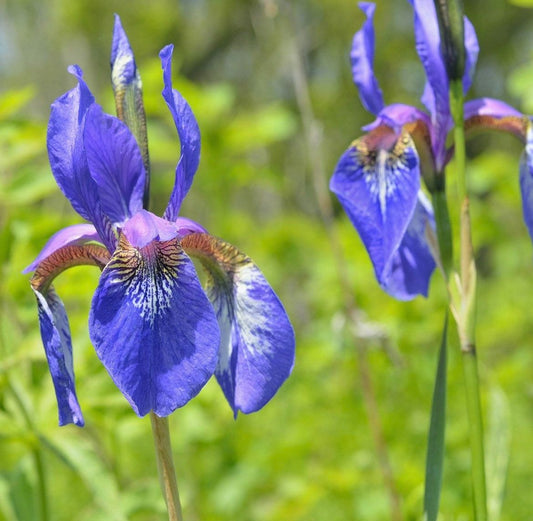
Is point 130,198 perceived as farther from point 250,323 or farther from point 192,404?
point 192,404

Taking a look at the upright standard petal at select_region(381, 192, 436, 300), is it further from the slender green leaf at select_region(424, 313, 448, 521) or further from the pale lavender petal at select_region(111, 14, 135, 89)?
the pale lavender petal at select_region(111, 14, 135, 89)

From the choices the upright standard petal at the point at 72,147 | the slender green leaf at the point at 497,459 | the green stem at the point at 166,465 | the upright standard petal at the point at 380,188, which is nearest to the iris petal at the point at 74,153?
the upright standard petal at the point at 72,147

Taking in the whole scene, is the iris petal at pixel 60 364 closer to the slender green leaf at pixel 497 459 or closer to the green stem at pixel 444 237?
the green stem at pixel 444 237

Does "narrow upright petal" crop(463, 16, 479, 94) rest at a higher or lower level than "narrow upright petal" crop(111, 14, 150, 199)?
higher

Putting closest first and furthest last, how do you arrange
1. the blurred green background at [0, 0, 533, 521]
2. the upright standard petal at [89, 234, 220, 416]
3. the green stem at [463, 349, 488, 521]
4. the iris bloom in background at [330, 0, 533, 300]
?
1. the upright standard petal at [89, 234, 220, 416]
2. the green stem at [463, 349, 488, 521]
3. the iris bloom in background at [330, 0, 533, 300]
4. the blurred green background at [0, 0, 533, 521]

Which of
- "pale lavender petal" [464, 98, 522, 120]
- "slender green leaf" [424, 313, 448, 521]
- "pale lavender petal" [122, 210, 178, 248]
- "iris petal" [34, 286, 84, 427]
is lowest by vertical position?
"slender green leaf" [424, 313, 448, 521]

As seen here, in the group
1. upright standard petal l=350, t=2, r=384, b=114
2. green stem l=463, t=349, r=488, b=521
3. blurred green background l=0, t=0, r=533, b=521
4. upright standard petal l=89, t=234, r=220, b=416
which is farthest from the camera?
blurred green background l=0, t=0, r=533, b=521

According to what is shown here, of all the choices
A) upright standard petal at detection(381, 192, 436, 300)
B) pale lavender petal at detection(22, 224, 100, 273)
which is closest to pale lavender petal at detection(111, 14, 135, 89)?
pale lavender petal at detection(22, 224, 100, 273)

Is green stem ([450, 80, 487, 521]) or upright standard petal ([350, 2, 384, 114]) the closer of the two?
green stem ([450, 80, 487, 521])
